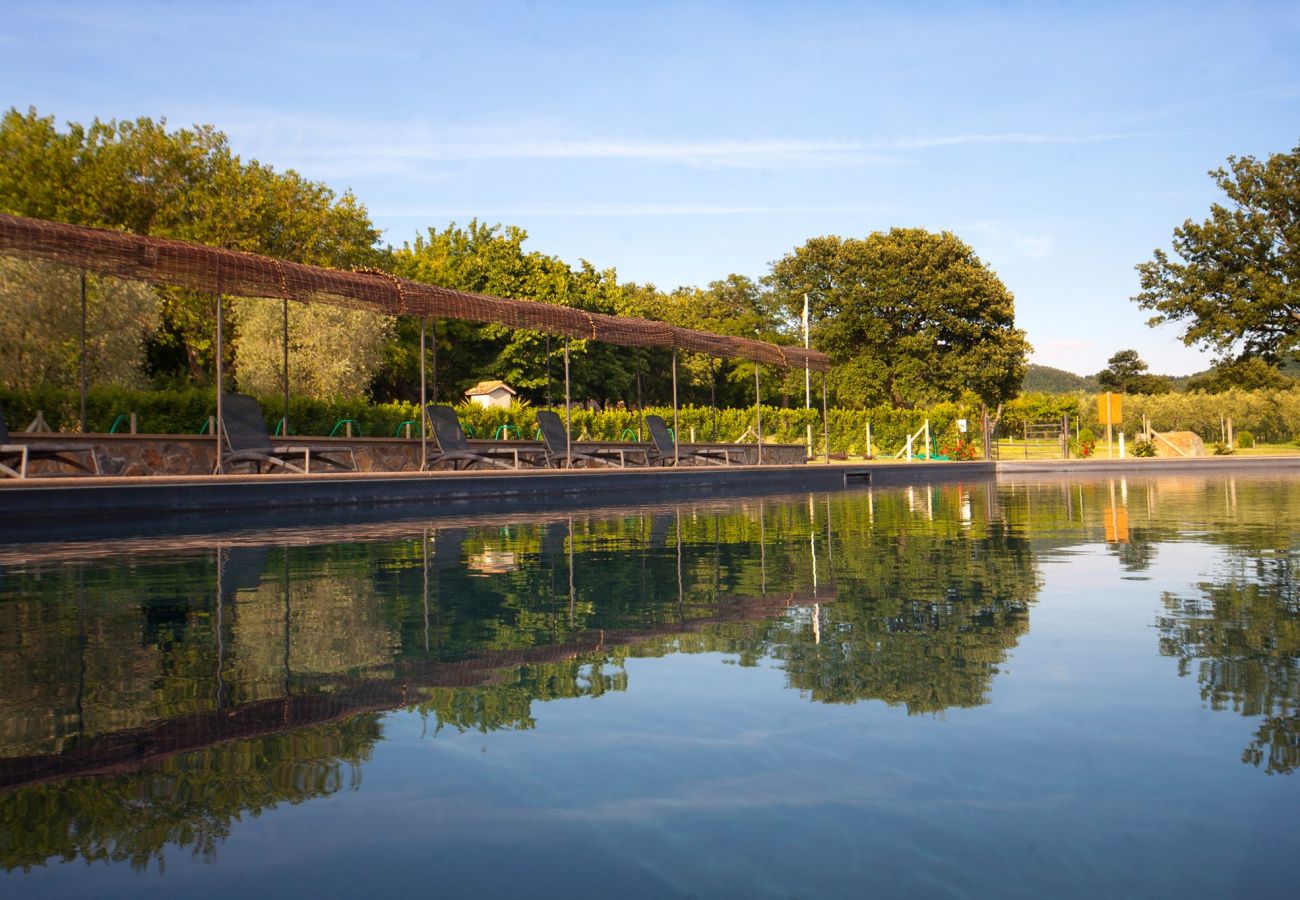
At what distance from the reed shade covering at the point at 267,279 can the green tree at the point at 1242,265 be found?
40124mm

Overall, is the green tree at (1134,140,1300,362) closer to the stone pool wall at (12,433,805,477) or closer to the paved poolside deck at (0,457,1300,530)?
the paved poolside deck at (0,457,1300,530)

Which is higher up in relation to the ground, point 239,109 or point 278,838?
point 239,109

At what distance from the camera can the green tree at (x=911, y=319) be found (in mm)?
49000

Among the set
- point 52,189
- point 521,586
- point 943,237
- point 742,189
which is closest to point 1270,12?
point 742,189

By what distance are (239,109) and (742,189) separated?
42.3 ft

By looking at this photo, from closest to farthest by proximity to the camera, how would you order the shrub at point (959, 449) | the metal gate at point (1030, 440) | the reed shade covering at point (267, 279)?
the reed shade covering at point (267, 279) < the shrub at point (959, 449) < the metal gate at point (1030, 440)


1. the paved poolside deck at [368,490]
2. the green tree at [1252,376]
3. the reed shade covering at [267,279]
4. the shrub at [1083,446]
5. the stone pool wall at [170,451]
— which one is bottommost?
the paved poolside deck at [368,490]

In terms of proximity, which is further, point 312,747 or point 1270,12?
point 1270,12

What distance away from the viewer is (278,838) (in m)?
2.43

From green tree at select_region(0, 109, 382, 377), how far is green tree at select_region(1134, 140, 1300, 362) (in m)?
40.5

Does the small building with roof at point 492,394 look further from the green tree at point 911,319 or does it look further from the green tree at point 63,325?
the green tree at point 911,319

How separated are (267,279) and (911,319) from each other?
41.1 m

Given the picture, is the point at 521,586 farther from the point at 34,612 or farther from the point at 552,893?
the point at 552,893

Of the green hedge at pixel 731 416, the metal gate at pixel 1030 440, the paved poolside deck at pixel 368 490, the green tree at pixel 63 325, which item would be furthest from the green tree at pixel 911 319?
the green tree at pixel 63 325
